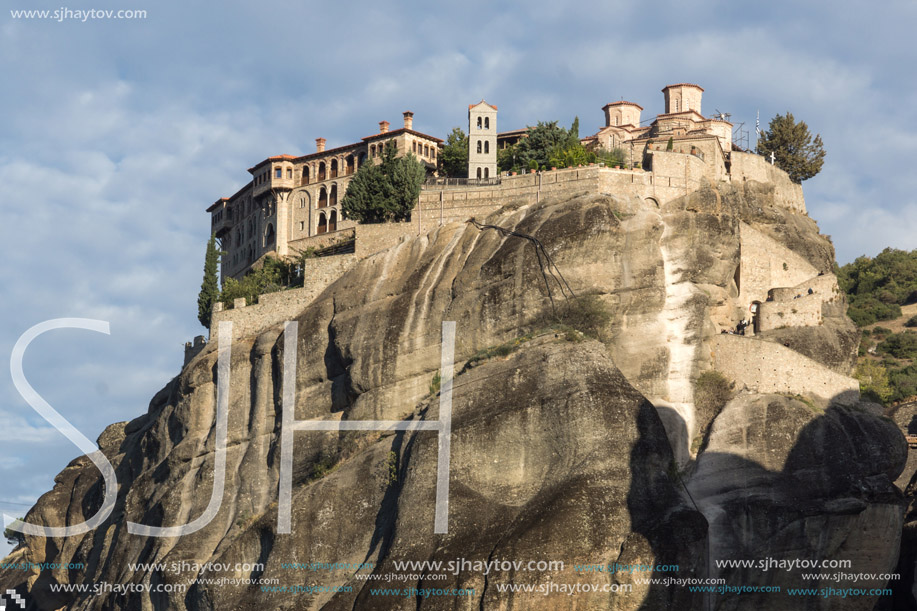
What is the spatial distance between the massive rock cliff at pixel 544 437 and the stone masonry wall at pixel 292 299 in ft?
3.61

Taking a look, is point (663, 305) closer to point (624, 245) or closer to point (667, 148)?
point (624, 245)

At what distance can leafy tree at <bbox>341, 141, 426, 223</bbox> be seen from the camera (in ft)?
225

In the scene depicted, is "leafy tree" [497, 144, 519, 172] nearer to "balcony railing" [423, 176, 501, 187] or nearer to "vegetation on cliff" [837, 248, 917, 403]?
"balcony railing" [423, 176, 501, 187]

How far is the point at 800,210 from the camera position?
7244 cm

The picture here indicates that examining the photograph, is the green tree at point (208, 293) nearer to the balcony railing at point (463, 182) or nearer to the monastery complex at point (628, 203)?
the monastery complex at point (628, 203)

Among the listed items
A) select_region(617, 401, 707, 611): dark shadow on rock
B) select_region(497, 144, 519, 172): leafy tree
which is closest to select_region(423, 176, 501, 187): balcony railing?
select_region(497, 144, 519, 172): leafy tree

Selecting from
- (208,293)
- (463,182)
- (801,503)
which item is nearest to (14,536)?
(208,293)

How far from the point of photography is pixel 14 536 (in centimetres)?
9494

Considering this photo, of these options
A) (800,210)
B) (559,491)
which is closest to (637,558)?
(559,491)

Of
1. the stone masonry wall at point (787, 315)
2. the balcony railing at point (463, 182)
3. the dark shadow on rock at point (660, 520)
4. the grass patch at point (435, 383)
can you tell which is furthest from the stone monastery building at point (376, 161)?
the dark shadow on rock at point (660, 520)

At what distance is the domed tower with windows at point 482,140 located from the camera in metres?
76.8

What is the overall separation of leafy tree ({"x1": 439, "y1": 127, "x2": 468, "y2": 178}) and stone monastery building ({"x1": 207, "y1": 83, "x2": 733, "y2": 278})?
1.93 m

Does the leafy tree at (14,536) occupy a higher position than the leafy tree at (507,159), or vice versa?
the leafy tree at (507,159)

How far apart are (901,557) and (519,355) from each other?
17.2 metres
